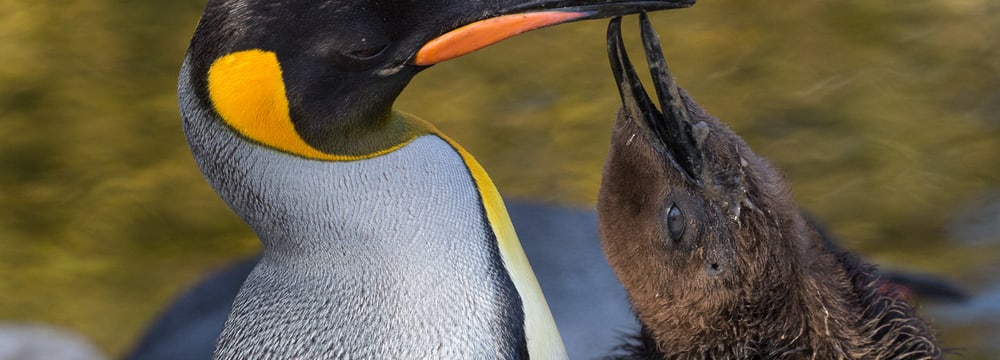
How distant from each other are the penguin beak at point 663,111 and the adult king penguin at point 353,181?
0.61ft

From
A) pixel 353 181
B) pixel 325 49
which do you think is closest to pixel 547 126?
pixel 353 181

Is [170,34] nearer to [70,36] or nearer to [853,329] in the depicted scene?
[70,36]

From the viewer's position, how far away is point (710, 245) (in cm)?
154

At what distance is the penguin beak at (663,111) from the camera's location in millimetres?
1534

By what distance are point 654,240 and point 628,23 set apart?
45.1 inches

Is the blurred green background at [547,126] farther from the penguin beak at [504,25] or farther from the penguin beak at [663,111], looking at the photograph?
the penguin beak at [504,25]

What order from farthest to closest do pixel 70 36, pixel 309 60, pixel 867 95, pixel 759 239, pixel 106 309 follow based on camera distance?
pixel 70 36 < pixel 867 95 < pixel 106 309 < pixel 759 239 < pixel 309 60

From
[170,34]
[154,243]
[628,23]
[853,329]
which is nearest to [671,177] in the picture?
[853,329]

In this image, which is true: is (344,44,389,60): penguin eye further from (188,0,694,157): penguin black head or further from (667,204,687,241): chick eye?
(667,204,687,241): chick eye

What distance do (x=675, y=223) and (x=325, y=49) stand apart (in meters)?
0.57

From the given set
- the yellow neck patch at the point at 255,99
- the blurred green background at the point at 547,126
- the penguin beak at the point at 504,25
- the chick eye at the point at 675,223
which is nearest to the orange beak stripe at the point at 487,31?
the penguin beak at the point at 504,25

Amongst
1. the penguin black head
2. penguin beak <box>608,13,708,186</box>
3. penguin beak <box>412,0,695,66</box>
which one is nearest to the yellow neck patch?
the penguin black head

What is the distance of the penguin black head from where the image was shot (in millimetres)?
1262

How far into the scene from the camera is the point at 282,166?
1.36 m
